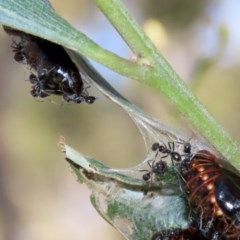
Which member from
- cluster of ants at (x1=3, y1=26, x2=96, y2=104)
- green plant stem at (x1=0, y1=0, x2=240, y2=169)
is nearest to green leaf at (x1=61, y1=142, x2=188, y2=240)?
cluster of ants at (x1=3, y1=26, x2=96, y2=104)

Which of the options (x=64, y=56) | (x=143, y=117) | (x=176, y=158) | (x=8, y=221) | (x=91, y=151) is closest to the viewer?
(x=143, y=117)

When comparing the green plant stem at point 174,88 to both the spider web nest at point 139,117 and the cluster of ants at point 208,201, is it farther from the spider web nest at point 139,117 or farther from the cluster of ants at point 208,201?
the cluster of ants at point 208,201

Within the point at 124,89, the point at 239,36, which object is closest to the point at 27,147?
the point at 124,89

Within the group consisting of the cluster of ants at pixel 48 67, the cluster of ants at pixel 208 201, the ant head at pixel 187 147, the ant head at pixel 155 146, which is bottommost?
the cluster of ants at pixel 208 201

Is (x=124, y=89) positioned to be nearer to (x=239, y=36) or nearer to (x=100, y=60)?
(x=239, y=36)

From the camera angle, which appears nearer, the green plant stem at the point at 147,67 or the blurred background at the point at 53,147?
the green plant stem at the point at 147,67

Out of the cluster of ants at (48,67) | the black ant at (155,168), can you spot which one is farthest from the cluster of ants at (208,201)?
the cluster of ants at (48,67)

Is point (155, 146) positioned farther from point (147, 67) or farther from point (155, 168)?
point (147, 67)
